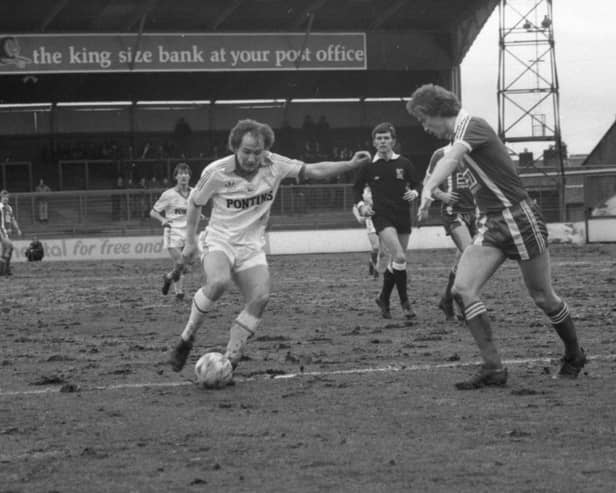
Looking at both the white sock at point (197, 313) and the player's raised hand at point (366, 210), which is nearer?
the white sock at point (197, 313)

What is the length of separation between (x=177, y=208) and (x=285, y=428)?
13.1 metres

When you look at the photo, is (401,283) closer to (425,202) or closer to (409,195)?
(409,195)

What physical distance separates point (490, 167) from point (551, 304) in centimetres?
103

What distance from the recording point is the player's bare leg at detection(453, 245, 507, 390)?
8.19 meters

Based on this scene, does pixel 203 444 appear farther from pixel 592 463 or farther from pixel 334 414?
pixel 592 463

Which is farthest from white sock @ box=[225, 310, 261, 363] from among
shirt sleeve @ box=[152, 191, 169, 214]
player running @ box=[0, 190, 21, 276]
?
player running @ box=[0, 190, 21, 276]

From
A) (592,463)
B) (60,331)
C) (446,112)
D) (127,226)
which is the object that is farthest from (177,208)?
(127,226)

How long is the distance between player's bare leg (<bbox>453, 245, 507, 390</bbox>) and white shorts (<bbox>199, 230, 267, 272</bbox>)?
5.01 ft

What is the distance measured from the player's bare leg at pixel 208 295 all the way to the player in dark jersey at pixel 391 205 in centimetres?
498

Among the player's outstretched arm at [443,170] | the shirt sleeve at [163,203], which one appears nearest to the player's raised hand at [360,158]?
the player's outstretched arm at [443,170]

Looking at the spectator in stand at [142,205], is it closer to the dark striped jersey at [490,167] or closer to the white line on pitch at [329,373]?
the white line on pitch at [329,373]

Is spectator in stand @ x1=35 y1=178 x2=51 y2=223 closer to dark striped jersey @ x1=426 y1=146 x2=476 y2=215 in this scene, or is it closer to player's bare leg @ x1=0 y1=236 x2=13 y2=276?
player's bare leg @ x1=0 y1=236 x2=13 y2=276

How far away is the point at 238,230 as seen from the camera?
895 cm

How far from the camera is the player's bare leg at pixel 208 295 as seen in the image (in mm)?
8836
